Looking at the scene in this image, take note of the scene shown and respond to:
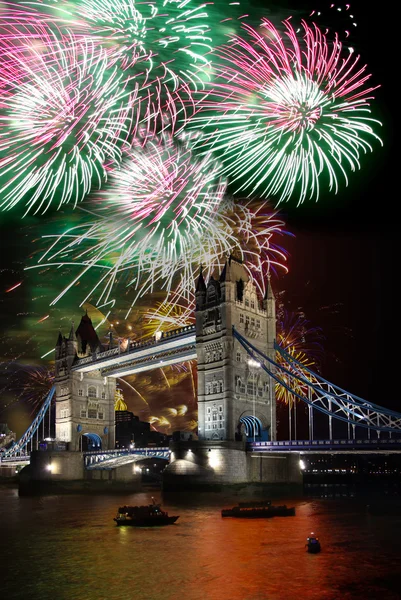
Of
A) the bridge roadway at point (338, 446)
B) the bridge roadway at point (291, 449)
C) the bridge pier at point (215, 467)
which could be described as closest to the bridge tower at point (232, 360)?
the bridge pier at point (215, 467)

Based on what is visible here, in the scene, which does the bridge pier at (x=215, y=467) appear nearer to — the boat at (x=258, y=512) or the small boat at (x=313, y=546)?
the boat at (x=258, y=512)

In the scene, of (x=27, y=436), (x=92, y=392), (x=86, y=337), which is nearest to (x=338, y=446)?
(x=92, y=392)

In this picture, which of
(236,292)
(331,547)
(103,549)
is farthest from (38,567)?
(236,292)

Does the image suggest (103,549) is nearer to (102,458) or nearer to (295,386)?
(295,386)

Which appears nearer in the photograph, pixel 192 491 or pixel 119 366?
pixel 192 491

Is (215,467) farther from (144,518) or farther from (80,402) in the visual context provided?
(80,402)

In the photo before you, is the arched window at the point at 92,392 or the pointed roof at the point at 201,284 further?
the arched window at the point at 92,392
